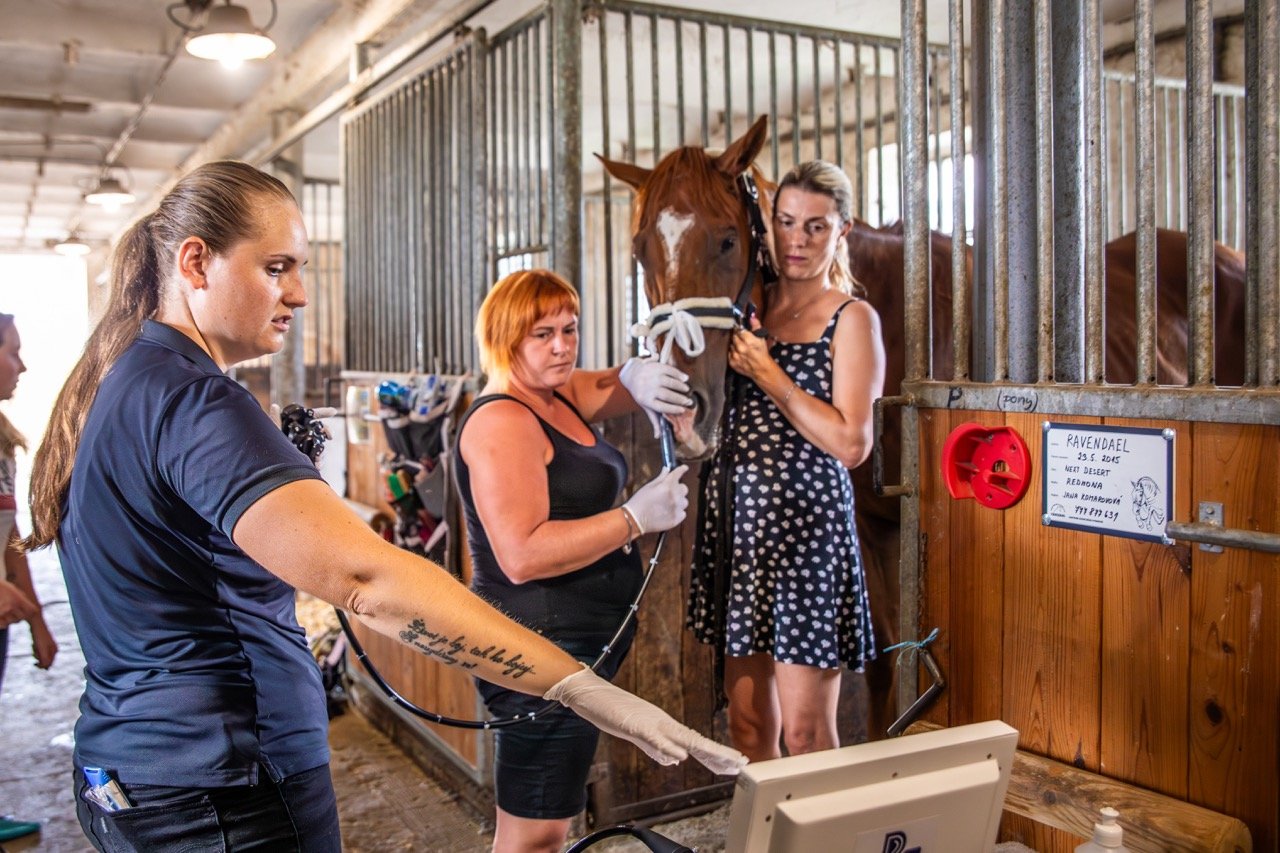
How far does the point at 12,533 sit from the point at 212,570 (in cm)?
179

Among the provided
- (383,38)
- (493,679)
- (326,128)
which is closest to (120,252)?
(493,679)

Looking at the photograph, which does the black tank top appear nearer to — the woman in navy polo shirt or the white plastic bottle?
the woman in navy polo shirt

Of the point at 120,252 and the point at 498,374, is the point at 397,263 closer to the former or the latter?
the point at 498,374

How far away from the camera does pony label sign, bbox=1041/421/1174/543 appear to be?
123 centimetres

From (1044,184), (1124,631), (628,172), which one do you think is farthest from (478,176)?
(1124,631)

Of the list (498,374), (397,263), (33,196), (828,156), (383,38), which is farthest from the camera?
(33,196)

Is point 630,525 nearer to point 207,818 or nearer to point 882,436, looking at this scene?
point 882,436

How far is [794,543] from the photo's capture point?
202 centimetres

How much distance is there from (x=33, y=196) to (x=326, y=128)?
5.14m

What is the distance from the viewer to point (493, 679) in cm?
113

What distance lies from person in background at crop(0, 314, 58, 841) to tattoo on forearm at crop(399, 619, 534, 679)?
6.27 ft

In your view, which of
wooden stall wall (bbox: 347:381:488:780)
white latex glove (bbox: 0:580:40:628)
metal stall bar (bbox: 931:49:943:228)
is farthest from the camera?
wooden stall wall (bbox: 347:381:488:780)

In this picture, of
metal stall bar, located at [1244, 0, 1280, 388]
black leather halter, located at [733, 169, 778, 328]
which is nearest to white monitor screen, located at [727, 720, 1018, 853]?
metal stall bar, located at [1244, 0, 1280, 388]

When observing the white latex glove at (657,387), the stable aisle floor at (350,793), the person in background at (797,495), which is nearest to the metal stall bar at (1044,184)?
the person in background at (797,495)
